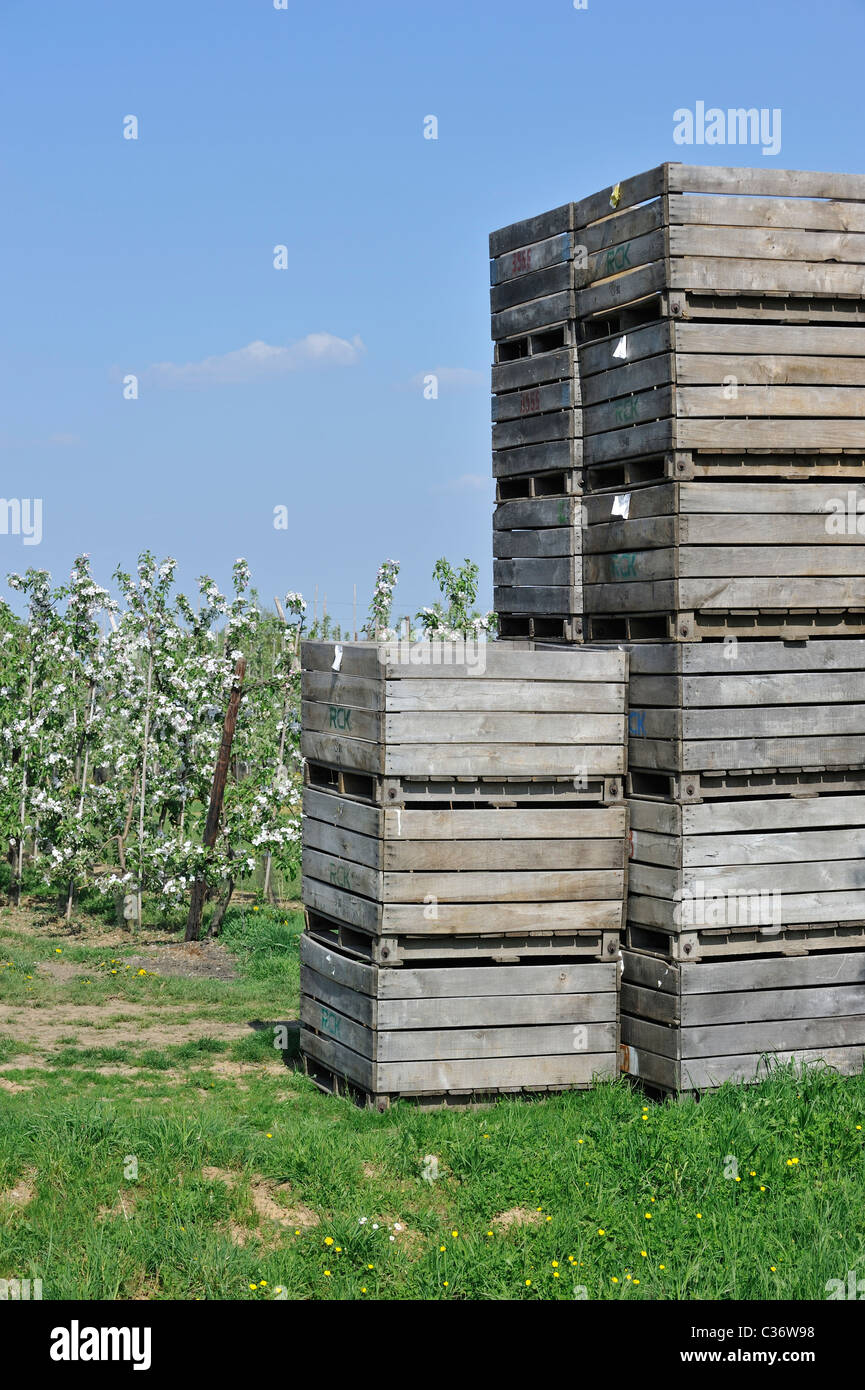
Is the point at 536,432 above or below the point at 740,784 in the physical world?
above

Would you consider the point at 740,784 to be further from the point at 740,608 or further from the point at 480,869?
the point at 480,869

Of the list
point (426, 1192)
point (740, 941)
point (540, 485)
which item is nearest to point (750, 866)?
point (740, 941)

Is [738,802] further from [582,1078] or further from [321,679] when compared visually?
[321,679]

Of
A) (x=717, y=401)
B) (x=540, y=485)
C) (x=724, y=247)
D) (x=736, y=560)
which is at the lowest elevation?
(x=736, y=560)

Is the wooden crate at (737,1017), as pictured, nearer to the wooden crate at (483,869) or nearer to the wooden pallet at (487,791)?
the wooden crate at (483,869)

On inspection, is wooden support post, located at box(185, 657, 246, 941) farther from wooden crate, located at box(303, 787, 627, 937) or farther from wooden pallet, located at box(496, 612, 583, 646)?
Answer: wooden crate, located at box(303, 787, 627, 937)

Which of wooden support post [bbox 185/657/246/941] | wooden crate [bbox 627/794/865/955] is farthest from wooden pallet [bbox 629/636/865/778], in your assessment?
wooden support post [bbox 185/657/246/941]

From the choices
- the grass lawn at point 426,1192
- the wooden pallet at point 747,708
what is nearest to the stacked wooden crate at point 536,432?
the wooden pallet at point 747,708

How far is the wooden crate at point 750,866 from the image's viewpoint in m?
8.33

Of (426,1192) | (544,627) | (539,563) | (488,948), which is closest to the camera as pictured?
(426,1192)

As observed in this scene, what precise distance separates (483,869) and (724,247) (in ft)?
13.7

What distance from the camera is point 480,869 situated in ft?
27.3

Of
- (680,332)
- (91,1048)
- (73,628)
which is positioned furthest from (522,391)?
(73,628)
